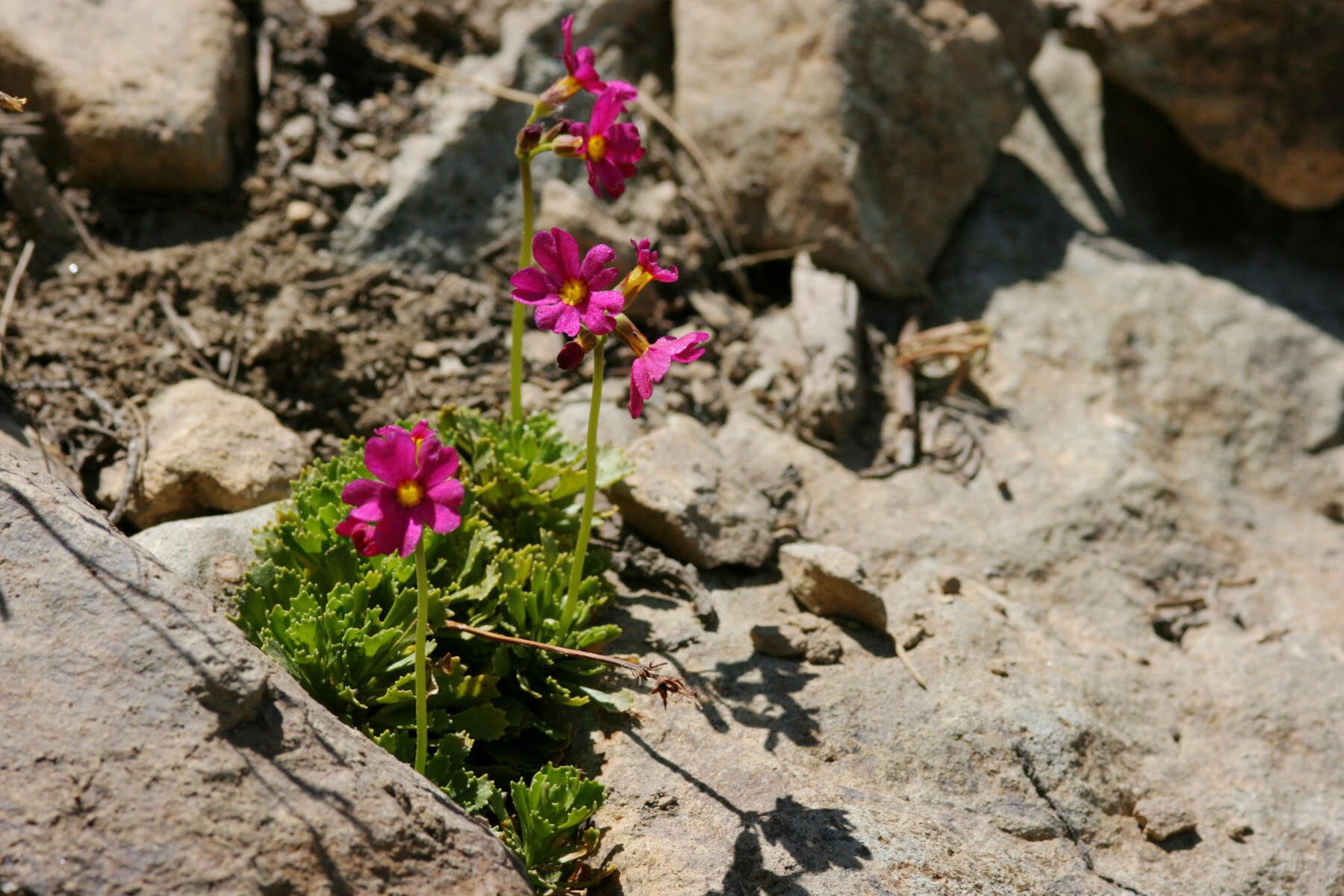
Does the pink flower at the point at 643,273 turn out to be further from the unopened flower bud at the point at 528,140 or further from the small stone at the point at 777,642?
the small stone at the point at 777,642

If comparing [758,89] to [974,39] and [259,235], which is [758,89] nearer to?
[974,39]

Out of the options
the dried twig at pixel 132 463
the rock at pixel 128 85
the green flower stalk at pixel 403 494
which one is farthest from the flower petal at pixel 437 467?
the rock at pixel 128 85

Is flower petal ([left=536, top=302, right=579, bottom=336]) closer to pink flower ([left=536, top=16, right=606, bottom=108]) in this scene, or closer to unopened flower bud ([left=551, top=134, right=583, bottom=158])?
unopened flower bud ([left=551, top=134, right=583, bottom=158])

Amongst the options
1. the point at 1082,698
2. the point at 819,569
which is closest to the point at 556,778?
the point at 819,569

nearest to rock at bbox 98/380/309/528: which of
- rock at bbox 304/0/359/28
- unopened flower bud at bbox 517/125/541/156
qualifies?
unopened flower bud at bbox 517/125/541/156

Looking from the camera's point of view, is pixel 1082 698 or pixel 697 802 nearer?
pixel 697 802

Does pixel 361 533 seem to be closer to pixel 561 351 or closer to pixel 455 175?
pixel 561 351
